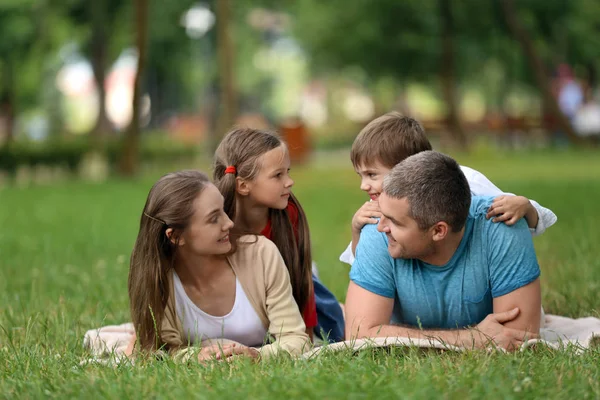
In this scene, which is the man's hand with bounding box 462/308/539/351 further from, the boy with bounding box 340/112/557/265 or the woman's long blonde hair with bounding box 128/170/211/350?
the woman's long blonde hair with bounding box 128/170/211/350

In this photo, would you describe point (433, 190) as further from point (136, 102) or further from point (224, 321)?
point (136, 102)

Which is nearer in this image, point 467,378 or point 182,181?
point 467,378

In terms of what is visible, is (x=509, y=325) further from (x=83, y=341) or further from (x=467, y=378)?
(x=83, y=341)

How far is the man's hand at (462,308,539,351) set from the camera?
14.4 ft

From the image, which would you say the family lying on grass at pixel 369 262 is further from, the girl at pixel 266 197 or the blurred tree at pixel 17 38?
the blurred tree at pixel 17 38

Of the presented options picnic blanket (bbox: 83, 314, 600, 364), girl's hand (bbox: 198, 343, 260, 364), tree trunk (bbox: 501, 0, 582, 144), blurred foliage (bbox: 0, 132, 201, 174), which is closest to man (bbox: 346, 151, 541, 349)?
picnic blanket (bbox: 83, 314, 600, 364)

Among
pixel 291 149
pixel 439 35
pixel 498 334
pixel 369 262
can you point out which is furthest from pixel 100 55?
pixel 498 334

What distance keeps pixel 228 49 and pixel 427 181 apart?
21.3m

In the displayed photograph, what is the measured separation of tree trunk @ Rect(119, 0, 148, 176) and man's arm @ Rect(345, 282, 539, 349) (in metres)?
16.7

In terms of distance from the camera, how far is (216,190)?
467 centimetres

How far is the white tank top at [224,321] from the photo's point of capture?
476 centimetres

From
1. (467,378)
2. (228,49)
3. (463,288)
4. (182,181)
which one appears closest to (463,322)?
(463,288)

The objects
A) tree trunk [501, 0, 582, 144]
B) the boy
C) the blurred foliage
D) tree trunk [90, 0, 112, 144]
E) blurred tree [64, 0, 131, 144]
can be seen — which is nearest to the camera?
the boy

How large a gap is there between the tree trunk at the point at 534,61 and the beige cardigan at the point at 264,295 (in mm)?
24936
